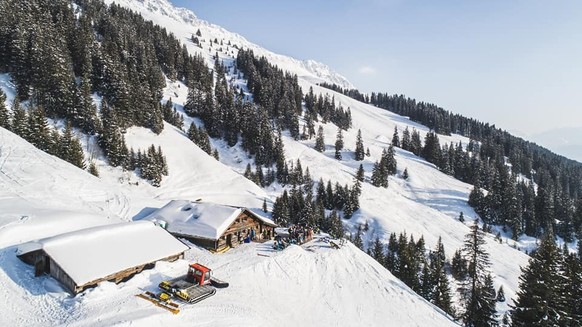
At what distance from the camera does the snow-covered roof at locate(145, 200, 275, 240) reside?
36.5m

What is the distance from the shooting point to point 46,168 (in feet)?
144

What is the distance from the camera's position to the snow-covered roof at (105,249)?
910 inches

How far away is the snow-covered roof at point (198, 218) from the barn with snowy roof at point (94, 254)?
7.27 metres

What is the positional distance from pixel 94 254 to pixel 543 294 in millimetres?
34462

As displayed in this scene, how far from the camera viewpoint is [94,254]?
24641 millimetres

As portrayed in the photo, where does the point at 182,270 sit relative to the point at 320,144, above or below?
below

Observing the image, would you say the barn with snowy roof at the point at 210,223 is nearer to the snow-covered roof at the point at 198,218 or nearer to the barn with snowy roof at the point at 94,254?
the snow-covered roof at the point at 198,218

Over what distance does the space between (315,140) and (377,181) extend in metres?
→ 33.3

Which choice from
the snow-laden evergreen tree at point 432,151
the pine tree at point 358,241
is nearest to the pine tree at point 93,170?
the pine tree at point 358,241

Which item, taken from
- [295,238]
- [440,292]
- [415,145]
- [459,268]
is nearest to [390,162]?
[415,145]

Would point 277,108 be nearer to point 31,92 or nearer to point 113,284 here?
point 31,92

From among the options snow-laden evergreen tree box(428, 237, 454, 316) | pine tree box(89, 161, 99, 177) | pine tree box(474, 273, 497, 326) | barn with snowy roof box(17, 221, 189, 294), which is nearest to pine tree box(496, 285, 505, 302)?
snow-laden evergreen tree box(428, 237, 454, 316)

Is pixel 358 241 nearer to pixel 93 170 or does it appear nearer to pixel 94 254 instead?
pixel 93 170

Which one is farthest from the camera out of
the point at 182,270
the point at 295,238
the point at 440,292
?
the point at 440,292
